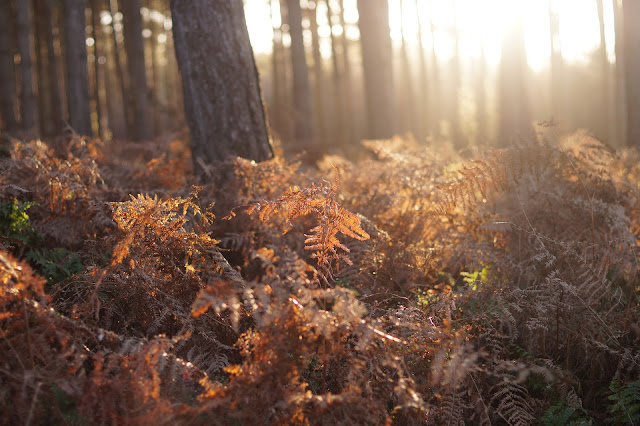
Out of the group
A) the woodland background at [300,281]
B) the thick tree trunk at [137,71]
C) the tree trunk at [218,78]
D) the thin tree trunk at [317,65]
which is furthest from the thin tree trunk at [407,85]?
the tree trunk at [218,78]

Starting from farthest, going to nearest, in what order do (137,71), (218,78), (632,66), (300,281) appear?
1. (137,71)
2. (632,66)
3. (218,78)
4. (300,281)

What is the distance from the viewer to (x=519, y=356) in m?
2.79

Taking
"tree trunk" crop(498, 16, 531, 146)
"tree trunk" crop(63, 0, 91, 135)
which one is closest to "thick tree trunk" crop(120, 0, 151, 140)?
"tree trunk" crop(63, 0, 91, 135)

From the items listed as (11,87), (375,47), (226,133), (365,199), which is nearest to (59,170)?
(226,133)

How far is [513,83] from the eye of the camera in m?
9.73

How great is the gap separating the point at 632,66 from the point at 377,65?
4.80 meters

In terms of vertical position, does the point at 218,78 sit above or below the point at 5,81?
below

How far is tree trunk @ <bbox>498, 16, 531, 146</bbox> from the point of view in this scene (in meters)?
9.58

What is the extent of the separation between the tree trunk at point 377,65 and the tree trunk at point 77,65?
570cm

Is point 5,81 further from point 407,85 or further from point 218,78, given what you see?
point 407,85

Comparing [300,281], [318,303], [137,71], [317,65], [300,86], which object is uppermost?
[317,65]

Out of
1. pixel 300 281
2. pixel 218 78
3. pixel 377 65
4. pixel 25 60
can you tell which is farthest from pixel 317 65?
pixel 300 281

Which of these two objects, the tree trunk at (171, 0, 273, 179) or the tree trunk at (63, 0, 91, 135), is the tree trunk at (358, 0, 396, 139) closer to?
the tree trunk at (63, 0, 91, 135)

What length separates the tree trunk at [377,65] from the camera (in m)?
10.1
